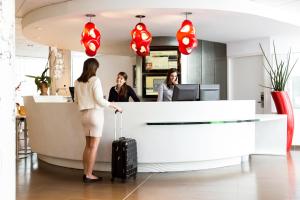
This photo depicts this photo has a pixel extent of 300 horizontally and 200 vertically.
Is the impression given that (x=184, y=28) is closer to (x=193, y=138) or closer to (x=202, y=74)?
(x=193, y=138)

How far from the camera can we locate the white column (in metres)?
2.62

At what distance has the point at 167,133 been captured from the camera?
582cm

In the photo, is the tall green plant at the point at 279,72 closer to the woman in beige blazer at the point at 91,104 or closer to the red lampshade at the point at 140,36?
the red lampshade at the point at 140,36

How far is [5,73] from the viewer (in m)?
2.64

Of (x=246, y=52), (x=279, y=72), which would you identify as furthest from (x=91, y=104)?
(x=246, y=52)

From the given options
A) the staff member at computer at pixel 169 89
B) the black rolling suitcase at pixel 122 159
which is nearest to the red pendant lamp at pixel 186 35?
the staff member at computer at pixel 169 89

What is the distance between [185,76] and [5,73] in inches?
284

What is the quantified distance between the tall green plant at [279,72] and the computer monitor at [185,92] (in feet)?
9.92

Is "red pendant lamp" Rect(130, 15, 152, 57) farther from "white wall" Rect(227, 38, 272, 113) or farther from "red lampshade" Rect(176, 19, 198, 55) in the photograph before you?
"white wall" Rect(227, 38, 272, 113)

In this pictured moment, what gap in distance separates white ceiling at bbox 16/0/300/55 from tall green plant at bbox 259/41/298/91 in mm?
673

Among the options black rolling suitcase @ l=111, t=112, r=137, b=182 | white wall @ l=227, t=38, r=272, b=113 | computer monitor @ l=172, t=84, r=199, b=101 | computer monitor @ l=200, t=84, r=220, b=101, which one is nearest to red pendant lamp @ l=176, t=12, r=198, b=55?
computer monitor @ l=200, t=84, r=220, b=101

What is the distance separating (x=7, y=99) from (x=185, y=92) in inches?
146

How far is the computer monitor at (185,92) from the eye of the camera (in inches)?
237

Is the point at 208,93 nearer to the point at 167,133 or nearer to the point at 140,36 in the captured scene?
the point at 167,133
